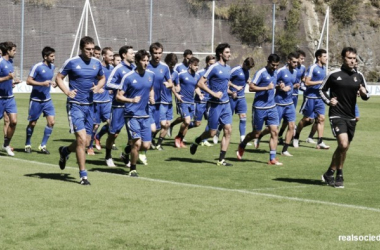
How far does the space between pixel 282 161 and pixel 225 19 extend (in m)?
49.3

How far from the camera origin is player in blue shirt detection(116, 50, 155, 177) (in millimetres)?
14281

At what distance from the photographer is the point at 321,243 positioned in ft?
28.5

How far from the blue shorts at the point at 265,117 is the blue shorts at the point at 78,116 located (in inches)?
180

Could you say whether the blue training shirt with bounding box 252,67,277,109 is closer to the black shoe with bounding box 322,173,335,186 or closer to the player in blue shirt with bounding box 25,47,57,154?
the black shoe with bounding box 322,173,335,186

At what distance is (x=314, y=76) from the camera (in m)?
20.8

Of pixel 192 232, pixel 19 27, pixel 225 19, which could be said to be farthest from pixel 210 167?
pixel 225 19

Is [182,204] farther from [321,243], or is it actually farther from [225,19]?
[225,19]

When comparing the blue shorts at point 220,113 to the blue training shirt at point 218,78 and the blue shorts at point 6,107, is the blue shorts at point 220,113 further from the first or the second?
the blue shorts at point 6,107

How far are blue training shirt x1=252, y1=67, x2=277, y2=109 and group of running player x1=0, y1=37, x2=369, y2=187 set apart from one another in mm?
21

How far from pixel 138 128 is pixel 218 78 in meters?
2.86

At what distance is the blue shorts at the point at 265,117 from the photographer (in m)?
17.1

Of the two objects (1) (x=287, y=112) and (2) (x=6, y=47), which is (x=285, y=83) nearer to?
(1) (x=287, y=112)

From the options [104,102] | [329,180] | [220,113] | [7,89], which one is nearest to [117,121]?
[220,113]

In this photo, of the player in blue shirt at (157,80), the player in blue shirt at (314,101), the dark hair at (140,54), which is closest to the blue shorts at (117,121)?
the player in blue shirt at (157,80)
